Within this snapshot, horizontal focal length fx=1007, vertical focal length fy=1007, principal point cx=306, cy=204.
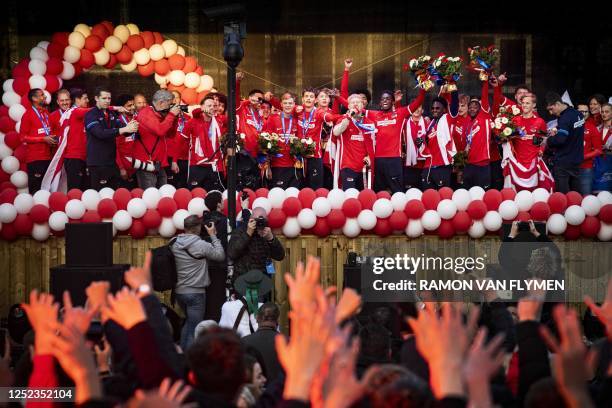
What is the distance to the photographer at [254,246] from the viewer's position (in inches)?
368

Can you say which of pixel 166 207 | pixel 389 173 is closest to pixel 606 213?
pixel 389 173

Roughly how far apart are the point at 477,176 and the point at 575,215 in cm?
181

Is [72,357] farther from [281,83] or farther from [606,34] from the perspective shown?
[606,34]

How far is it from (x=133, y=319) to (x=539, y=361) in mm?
1713

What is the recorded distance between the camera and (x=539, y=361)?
4270 mm

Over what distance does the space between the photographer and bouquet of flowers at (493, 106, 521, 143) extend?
372cm

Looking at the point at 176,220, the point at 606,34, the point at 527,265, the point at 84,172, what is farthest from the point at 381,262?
the point at 606,34

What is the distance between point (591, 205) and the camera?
10.7m

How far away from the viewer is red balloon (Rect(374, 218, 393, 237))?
10.6 metres

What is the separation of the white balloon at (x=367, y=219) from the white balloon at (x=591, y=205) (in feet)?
7.39

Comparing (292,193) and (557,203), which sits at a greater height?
(292,193)

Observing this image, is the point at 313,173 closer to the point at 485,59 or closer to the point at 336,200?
the point at 336,200

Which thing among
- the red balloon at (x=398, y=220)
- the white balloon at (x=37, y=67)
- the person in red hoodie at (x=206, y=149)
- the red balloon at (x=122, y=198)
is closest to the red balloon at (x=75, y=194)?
the red balloon at (x=122, y=198)

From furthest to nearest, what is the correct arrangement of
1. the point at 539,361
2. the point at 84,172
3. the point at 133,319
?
the point at 84,172
the point at 539,361
the point at 133,319
